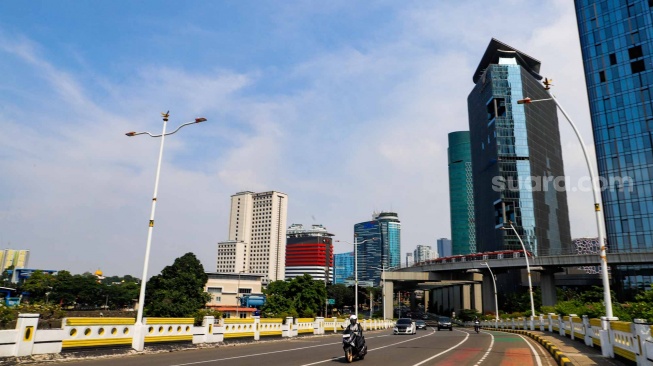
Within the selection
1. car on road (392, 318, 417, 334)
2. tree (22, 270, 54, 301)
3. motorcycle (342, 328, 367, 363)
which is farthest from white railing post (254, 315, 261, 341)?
tree (22, 270, 54, 301)

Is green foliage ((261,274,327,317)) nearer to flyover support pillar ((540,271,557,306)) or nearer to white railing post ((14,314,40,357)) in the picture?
flyover support pillar ((540,271,557,306))

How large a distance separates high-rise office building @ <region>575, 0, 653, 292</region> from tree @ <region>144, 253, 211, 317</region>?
264ft

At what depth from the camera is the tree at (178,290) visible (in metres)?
60.4

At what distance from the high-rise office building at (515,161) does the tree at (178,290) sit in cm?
9064

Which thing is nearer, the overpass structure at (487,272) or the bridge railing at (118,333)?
the bridge railing at (118,333)

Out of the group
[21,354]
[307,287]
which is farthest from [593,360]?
[307,287]

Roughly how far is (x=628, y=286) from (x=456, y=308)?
168 ft

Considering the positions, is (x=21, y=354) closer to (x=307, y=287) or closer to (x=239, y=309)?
(x=307, y=287)

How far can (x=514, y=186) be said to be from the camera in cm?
12406

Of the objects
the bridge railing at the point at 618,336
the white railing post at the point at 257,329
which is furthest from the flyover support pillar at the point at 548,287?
the white railing post at the point at 257,329

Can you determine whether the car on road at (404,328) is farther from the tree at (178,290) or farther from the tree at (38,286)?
the tree at (38,286)

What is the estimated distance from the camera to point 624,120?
90000mm

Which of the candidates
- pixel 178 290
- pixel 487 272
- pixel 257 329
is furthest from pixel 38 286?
pixel 487 272

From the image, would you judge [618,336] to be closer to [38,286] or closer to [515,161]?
[38,286]
